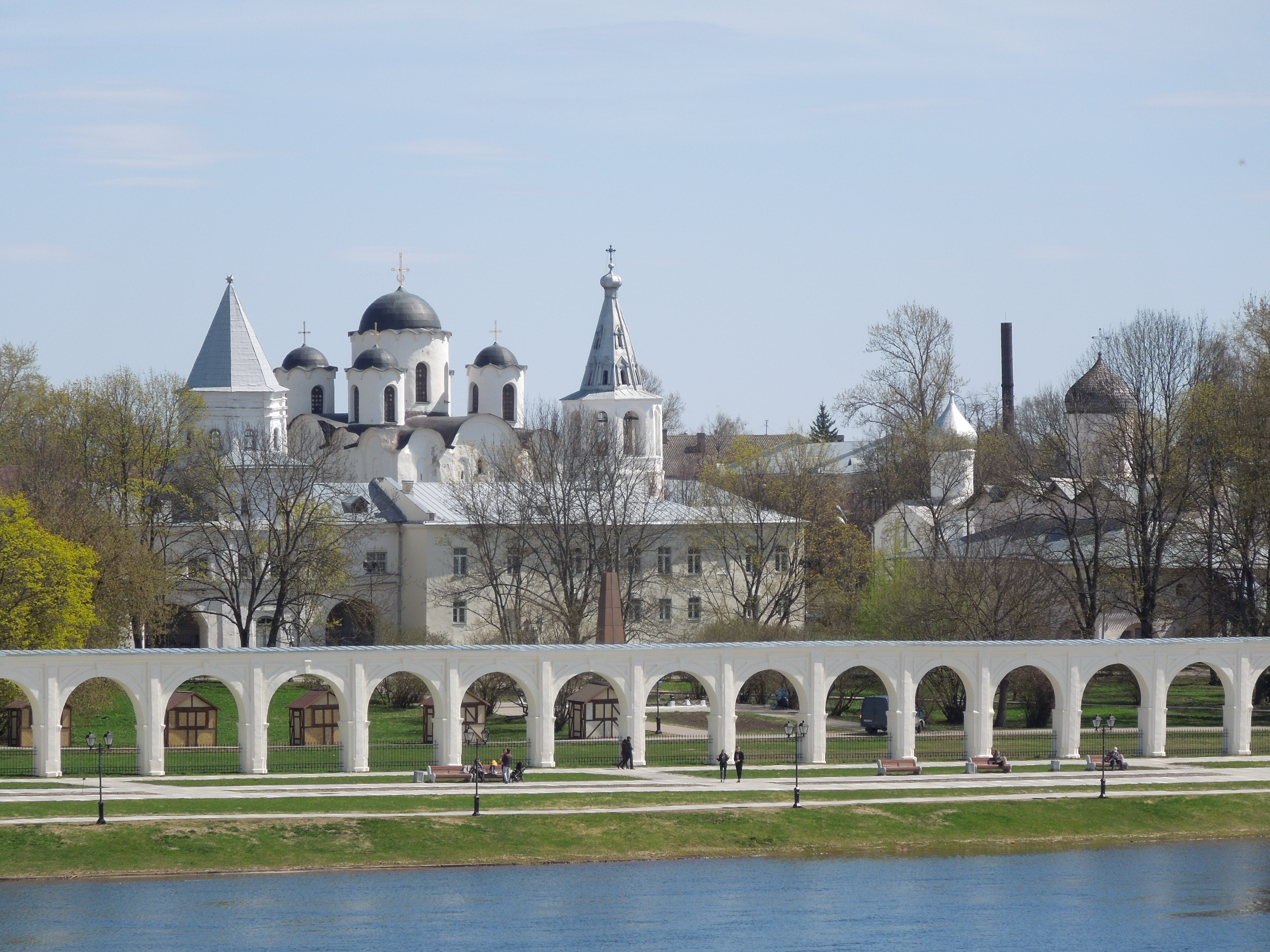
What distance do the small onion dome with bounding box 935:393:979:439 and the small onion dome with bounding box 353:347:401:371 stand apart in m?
22.9

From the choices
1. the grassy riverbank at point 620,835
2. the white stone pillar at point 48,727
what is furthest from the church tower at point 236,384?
the grassy riverbank at point 620,835

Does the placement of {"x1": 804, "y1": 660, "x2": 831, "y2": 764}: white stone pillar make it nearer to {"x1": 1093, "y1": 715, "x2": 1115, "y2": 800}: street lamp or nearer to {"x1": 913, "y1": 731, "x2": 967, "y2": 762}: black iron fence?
{"x1": 913, "y1": 731, "x2": 967, "y2": 762}: black iron fence

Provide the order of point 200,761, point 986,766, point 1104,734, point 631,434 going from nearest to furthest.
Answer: point 986,766 → point 200,761 → point 1104,734 → point 631,434

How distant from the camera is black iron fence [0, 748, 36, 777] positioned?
44.6m

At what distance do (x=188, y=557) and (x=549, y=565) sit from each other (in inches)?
462

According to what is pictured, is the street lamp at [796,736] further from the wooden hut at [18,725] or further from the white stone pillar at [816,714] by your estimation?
the wooden hut at [18,725]

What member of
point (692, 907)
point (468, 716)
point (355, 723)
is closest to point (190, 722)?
point (468, 716)

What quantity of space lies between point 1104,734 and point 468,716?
15697 mm

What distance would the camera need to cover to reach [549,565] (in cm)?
7081

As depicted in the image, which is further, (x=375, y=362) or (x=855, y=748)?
(x=375, y=362)

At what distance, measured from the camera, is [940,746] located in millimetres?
51594

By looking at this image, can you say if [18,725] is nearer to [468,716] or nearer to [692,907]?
[468,716]

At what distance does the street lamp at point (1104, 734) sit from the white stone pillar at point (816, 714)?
616 centimetres

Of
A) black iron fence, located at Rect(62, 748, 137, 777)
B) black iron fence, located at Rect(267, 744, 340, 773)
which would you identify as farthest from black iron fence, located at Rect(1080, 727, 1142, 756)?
black iron fence, located at Rect(62, 748, 137, 777)
